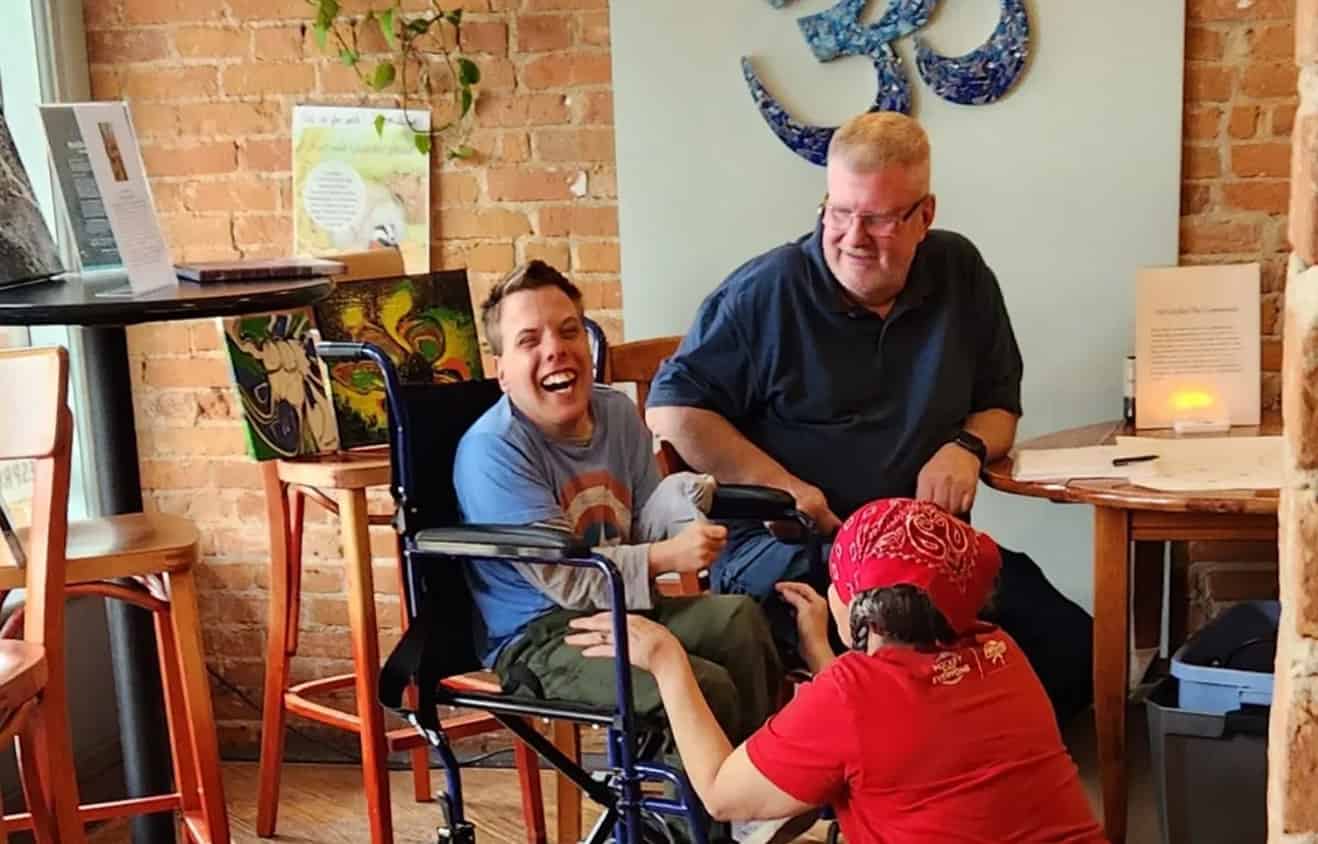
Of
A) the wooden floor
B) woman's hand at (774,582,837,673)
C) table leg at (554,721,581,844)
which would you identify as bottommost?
the wooden floor

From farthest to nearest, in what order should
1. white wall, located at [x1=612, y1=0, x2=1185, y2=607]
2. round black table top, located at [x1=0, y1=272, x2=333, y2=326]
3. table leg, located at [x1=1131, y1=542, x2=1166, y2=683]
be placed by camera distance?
table leg, located at [x1=1131, y1=542, x2=1166, y2=683] < white wall, located at [x1=612, y1=0, x2=1185, y2=607] < round black table top, located at [x1=0, y1=272, x2=333, y2=326]

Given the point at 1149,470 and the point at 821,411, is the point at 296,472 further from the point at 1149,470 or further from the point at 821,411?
the point at 1149,470

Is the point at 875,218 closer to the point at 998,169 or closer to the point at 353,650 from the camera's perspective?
the point at 998,169

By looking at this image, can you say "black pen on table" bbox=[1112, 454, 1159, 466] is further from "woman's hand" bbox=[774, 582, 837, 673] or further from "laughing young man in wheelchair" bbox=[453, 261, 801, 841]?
"laughing young man in wheelchair" bbox=[453, 261, 801, 841]

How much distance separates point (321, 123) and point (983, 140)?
4.58 ft

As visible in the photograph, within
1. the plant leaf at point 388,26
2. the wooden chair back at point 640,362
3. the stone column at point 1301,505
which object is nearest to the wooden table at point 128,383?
the wooden chair back at point 640,362

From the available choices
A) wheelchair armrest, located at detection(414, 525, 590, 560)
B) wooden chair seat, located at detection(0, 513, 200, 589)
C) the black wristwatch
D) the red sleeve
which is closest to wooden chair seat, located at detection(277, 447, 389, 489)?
wooden chair seat, located at detection(0, 513, 200, 589)

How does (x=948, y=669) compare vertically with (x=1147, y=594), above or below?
above

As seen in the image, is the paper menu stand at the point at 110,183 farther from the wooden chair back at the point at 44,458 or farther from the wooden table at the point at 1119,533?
the wooden table at the point at 1119,533

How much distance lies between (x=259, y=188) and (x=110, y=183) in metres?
1.07

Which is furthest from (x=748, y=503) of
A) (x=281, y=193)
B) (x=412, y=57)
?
(x=281, y=193)

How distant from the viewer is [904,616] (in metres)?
1.63

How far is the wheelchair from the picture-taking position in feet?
6.59

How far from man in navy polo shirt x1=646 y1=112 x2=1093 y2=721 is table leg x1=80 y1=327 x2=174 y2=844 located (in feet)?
2.88
